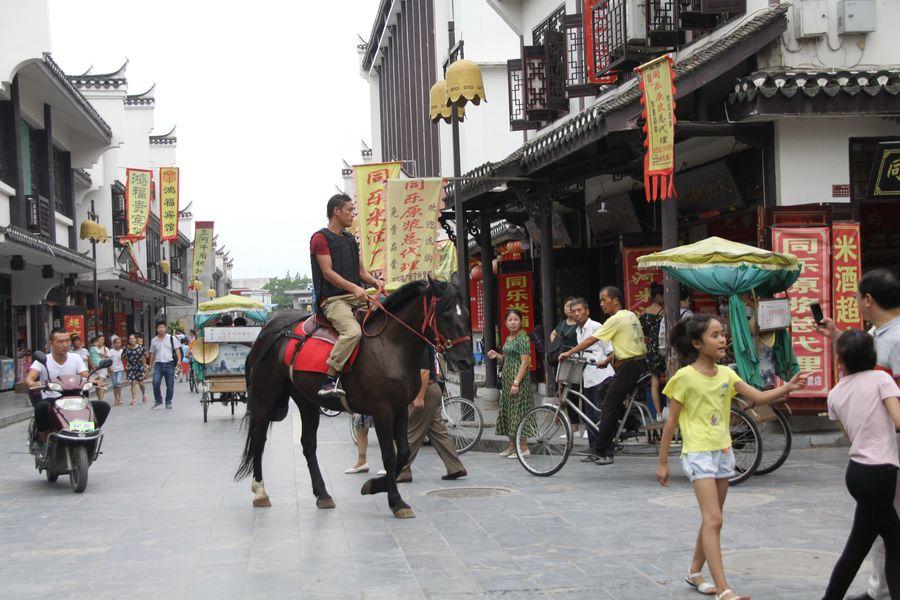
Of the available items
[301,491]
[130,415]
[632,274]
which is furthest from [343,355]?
[130,415]

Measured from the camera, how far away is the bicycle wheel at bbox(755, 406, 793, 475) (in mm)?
10195

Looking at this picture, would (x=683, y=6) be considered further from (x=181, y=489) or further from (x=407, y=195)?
(x=181, y=489)

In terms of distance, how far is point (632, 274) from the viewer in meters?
17.3

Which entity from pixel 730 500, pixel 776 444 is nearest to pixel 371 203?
pixel 776 444

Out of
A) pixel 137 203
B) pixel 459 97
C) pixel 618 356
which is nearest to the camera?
pixel 618 356

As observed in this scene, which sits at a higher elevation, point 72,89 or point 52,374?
point 72,89

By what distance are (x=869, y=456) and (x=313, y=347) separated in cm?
542

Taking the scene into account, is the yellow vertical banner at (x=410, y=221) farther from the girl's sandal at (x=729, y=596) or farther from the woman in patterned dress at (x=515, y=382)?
the girl's sandal at (x=729, y=596)

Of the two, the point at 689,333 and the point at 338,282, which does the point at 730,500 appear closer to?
the point at 689,333

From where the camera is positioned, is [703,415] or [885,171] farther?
[885,171]

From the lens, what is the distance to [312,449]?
31.8ft

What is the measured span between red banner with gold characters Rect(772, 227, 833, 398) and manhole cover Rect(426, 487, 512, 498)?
424 centimetres

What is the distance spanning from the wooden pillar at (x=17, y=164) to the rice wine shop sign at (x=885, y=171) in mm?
21284

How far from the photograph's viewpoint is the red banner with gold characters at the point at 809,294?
480 inches
